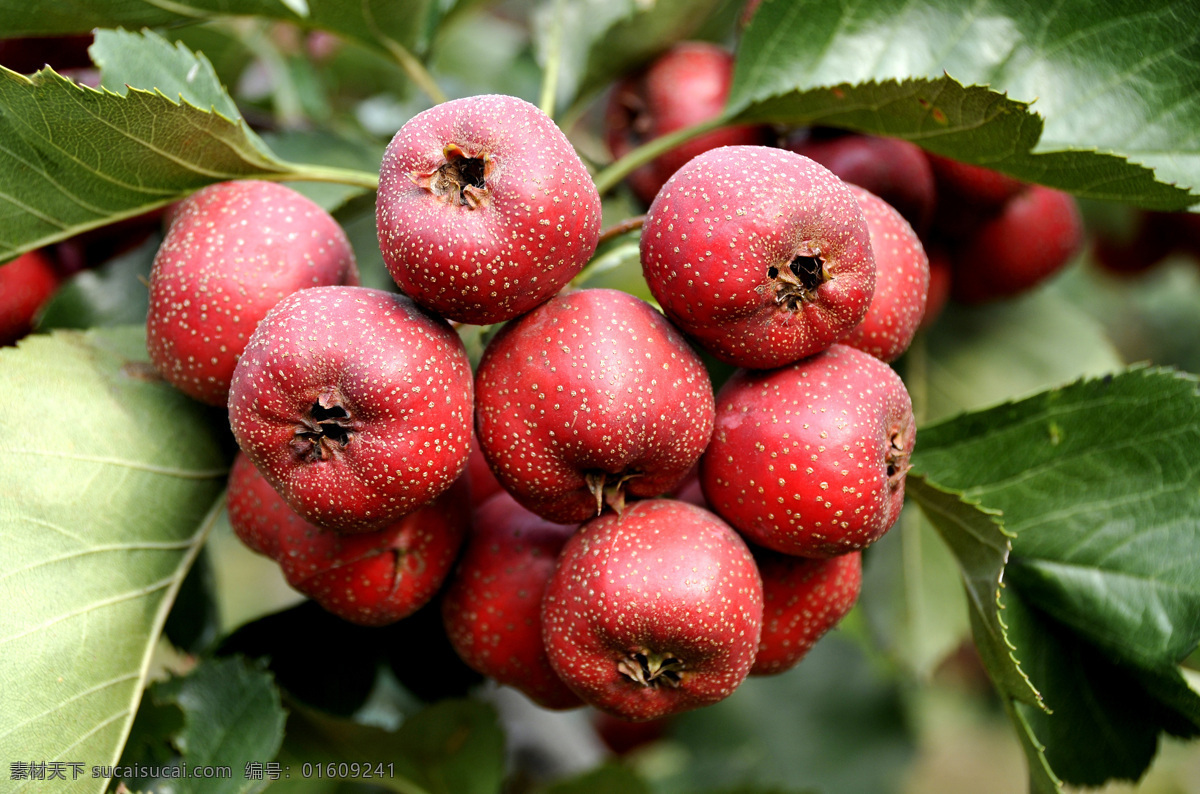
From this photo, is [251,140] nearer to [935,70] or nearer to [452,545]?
[452,545]

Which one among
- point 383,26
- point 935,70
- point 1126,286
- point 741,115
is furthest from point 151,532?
point 1126,286

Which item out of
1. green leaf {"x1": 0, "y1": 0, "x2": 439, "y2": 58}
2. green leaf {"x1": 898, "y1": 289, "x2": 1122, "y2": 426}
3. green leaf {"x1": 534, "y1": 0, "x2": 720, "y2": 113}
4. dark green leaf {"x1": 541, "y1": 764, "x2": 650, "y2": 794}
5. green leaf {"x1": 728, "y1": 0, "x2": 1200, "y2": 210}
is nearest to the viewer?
green leaf {"x1": 728, "y1": 0, "x2": 1200, "y2": 210}

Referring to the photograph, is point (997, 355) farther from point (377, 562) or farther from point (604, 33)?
point (377, 562)

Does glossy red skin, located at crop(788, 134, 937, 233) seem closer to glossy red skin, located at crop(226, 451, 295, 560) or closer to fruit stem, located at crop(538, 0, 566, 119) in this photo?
fruit stem, located at crop(538, 0, 566, 119)

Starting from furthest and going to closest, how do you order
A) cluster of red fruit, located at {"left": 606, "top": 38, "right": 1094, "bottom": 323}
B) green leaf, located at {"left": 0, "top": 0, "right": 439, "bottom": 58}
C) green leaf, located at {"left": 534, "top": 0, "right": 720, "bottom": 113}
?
1. green leaf, located at {"left": 534, "top": 0, "right": 720, "bottom": 113}
2. cluster of red fruit, located at {"left": 606, "top": 38, "right": 1094, "bottom": 323}
3. green leaf, located at {"left": 0, "top": 0, "right": 439, "bottom": 58}

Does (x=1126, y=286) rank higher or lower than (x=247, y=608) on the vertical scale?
higher

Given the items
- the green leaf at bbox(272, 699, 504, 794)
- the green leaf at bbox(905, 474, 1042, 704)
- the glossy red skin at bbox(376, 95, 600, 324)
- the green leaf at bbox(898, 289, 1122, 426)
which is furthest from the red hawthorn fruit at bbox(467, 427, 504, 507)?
the green leaf at bbox(898, 289, 1122, 426)

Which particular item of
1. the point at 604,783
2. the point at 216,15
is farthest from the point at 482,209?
the point at 604,783

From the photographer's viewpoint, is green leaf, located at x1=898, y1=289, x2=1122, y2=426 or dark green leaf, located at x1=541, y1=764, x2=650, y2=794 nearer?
dark green leaf, located at x1=541, y1=764, x2=650, y2=794
